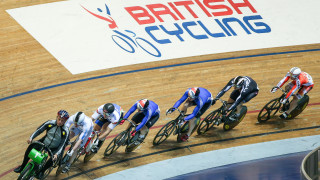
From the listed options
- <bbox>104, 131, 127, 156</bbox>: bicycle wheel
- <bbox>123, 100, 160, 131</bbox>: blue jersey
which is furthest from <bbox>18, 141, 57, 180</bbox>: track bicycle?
<bbox>123, 100, 160, 131</bbox>: blue jersey

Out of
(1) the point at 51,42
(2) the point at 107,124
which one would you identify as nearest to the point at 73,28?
(1) the point at 51,42

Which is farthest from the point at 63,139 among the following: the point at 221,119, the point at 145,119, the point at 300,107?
the point at 300,107

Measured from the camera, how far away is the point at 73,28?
1105cm

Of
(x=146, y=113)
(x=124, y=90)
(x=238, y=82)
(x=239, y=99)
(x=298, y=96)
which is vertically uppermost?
(x=238, y=82)

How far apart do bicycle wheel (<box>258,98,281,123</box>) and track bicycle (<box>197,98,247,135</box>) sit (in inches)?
17.8

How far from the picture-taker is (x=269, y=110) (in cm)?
965

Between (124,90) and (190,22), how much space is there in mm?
2349

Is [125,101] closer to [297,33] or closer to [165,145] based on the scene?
[165,145]

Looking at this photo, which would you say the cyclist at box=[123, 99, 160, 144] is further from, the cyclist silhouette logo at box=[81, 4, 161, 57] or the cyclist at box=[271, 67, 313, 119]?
the cyclist silhouette logo at box=[81, 4, 161, 57]

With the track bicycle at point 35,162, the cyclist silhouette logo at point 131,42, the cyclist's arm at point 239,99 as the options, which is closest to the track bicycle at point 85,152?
the track bicycle at point 35,162

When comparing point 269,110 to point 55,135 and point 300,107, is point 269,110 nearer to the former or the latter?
point 300,107

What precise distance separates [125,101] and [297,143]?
3104mm

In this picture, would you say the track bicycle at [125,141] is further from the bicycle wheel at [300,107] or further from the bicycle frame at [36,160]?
the bicycle wheel at [300,107]

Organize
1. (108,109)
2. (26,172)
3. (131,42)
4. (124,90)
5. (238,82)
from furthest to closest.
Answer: (131,42)
(124,90)
(238,82)
(108,109)
(26,172)
